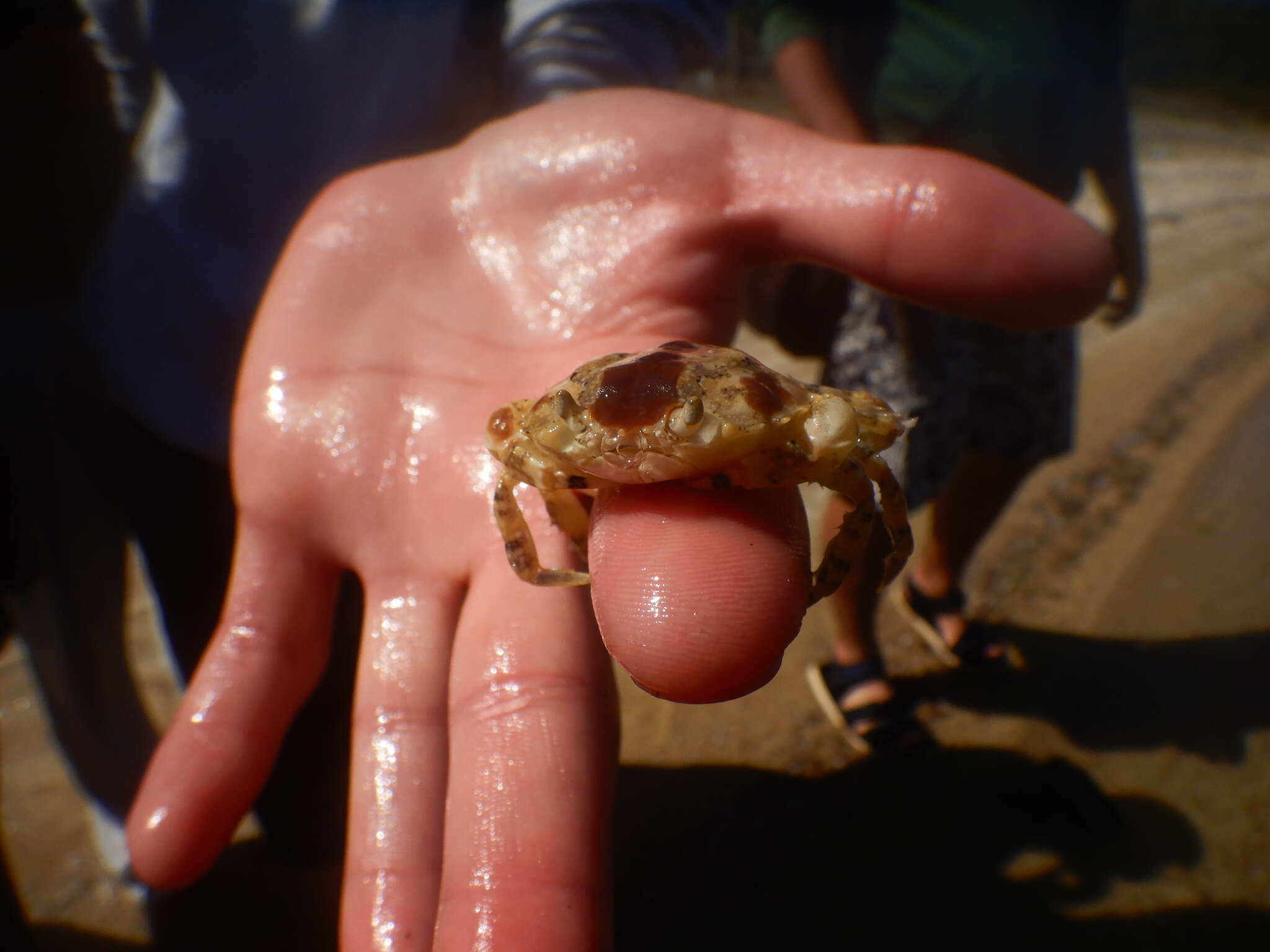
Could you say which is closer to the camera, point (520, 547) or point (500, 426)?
point (520, 547)

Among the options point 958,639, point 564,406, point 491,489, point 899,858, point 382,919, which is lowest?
point 899,858

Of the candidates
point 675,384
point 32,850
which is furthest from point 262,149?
point 32,850

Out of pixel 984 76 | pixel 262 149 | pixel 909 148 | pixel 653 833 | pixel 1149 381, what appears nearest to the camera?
pixel 909 148

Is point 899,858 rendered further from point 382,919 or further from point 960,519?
point 382,919

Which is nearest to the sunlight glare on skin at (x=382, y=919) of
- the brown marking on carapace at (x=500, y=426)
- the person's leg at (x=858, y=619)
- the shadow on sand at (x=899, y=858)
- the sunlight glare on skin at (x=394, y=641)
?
the sunlight glare on skin at (x=394, y=641)

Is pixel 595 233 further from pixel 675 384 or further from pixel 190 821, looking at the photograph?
pixel 190 821

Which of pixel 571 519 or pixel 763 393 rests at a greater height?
pixel 763 393

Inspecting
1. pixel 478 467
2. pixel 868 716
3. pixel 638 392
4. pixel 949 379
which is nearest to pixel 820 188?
pixel 638 392
